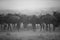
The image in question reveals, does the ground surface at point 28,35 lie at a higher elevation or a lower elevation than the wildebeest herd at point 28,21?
lower

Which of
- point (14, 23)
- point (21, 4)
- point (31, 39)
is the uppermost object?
point (21, 4)

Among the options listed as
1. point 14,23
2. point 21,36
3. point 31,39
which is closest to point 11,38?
point 21,36

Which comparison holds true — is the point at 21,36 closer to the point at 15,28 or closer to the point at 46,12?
the point at 15,28

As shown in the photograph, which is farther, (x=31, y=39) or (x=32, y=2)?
(x=32, y=2)

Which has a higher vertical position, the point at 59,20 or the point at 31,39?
Result: the point at 59,20

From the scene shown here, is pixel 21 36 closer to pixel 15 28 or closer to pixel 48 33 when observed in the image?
pixel 15 28

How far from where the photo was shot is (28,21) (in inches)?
135

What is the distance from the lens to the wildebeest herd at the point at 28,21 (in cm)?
335

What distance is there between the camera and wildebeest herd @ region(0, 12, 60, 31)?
3.35 metres

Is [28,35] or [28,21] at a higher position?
[28,21]

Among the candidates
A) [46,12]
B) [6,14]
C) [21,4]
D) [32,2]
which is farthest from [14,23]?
[46,12]

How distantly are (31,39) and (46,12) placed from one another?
1.40m

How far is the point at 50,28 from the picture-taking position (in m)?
3.36

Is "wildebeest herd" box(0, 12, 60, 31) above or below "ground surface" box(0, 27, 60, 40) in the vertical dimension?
above
